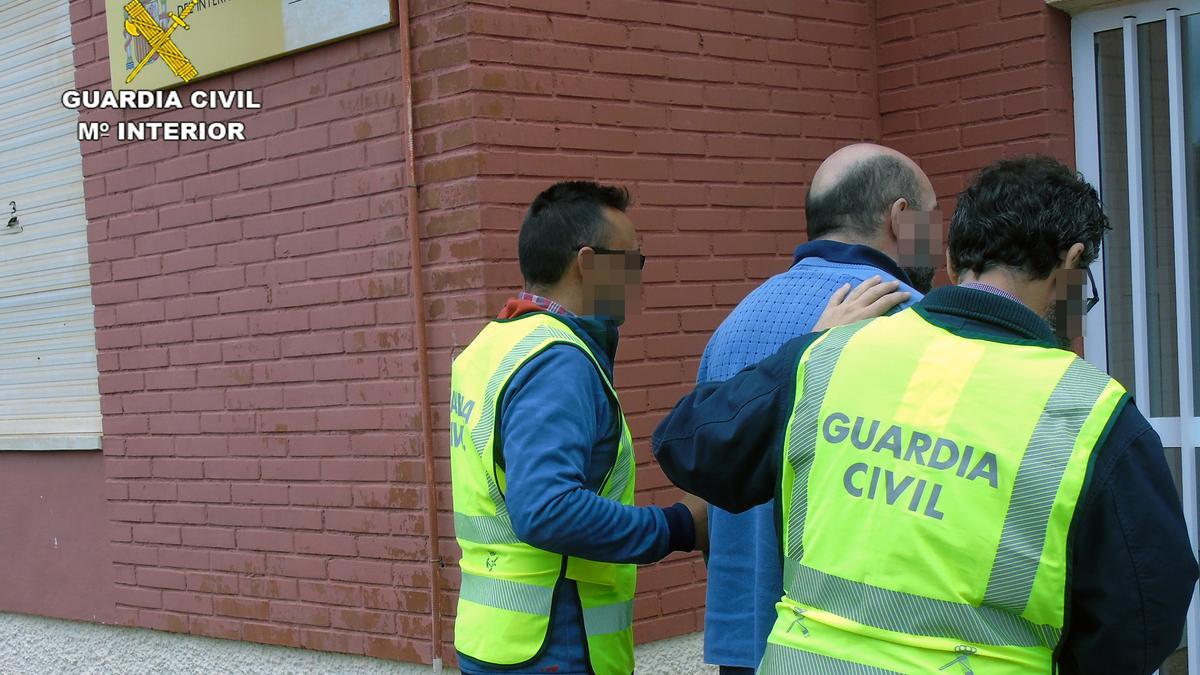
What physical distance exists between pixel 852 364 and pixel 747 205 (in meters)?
2.93

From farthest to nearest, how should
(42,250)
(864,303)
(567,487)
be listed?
(42,250), (567,487), (864,303)

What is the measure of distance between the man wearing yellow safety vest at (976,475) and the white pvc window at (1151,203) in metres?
2.55

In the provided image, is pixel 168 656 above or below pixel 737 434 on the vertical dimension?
below

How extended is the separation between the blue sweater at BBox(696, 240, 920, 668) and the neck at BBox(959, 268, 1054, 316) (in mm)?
379

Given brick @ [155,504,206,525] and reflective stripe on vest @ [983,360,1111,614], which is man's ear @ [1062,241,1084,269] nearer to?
reflective stripe on vest @ [983,360,1111,614]

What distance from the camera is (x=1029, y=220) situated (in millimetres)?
1973

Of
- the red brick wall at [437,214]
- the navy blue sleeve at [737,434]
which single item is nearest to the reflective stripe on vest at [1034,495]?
the navy blue sleeve at [737,434]

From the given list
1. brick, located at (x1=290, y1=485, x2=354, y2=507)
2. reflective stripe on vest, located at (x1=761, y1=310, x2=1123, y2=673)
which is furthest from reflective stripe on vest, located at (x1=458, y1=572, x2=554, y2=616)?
brick, located at (x1=290, y1=485, x2=354, y2=507)

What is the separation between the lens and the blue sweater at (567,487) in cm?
265

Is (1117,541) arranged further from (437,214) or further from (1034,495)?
(437,214)

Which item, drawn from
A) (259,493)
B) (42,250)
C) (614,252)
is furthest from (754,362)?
(42,250)

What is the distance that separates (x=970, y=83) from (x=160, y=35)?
10.9ft

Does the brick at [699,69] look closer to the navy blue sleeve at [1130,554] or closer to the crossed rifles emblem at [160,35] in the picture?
the crossed rifles emblem at [160,35]

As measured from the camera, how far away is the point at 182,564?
5.49m
